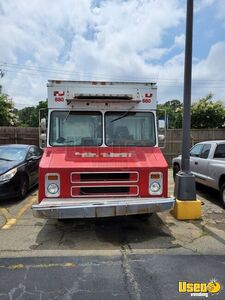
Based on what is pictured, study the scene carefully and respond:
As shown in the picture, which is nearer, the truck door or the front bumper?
the front bumper

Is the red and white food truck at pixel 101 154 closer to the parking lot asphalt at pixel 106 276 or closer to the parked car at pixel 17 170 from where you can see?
the parking lot asphalt at pixel 106 276

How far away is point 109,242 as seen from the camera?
18.3 ft

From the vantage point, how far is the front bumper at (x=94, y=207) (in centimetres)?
A: 523

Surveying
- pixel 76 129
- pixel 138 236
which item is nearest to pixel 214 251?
pixel 138 236

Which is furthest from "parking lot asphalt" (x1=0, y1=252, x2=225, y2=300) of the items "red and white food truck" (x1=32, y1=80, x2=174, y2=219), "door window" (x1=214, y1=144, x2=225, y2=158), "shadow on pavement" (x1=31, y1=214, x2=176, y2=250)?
"door window" (x1=214, y1=144, x2=225, y2=158)

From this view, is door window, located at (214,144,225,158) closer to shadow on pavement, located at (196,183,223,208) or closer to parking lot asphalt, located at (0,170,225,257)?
shadow on pavement, located at (196,183,223,208)

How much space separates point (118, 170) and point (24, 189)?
4.22 metres

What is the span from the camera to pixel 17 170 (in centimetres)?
873

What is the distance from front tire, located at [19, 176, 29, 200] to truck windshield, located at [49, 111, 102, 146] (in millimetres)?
2831

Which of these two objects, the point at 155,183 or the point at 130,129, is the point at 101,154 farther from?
the point at 155,183

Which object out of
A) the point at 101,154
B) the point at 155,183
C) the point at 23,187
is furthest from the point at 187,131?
the point at 23,187

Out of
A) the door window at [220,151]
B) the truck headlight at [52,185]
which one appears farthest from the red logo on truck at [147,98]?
the door window at [220,151]

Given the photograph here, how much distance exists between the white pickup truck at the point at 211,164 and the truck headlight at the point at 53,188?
4.52 metres

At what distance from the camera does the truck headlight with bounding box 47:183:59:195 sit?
566cm
